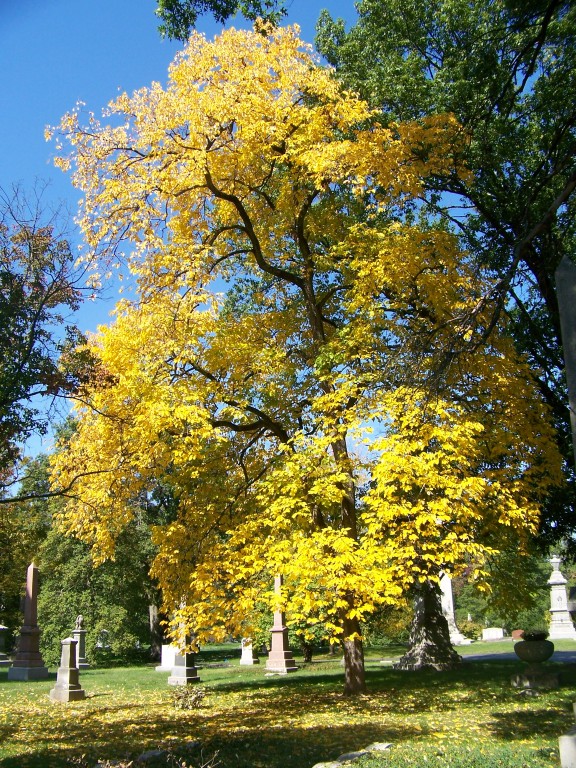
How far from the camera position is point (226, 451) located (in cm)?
1453

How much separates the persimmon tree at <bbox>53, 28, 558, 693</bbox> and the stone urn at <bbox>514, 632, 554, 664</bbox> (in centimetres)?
212

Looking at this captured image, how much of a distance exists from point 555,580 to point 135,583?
17922 millimetres

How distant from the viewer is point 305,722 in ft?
34.9

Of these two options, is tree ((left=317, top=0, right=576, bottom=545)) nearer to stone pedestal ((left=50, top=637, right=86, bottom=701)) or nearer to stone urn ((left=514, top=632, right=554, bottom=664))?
stone urn ((left=514, top=632, right=554, bottom=664))

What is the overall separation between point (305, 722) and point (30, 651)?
13.3 m

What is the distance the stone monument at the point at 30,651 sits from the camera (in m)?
19.8

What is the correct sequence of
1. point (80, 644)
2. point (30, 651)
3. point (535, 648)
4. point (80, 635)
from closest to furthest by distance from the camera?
point (535, 648), point (30, 651), point (80, 635), point (80, 644)

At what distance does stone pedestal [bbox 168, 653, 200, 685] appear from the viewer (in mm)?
17562

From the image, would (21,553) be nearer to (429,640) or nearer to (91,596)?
(91,596)

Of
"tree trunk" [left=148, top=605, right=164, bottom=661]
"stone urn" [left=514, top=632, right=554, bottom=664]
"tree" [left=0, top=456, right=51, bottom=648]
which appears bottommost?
"tree trunk" [left=148, top=605, right=164, bottom=661]

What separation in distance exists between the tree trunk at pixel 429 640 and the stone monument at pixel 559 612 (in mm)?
10701

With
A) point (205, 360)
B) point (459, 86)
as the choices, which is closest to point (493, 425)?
point (205, 360)

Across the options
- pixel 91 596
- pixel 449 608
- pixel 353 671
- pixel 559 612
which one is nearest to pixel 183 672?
pixel 353 671

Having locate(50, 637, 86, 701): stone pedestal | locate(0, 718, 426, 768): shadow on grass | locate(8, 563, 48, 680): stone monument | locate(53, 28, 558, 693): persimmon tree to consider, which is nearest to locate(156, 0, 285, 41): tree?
locate(53, 28, 558, 693): persimmon tree
